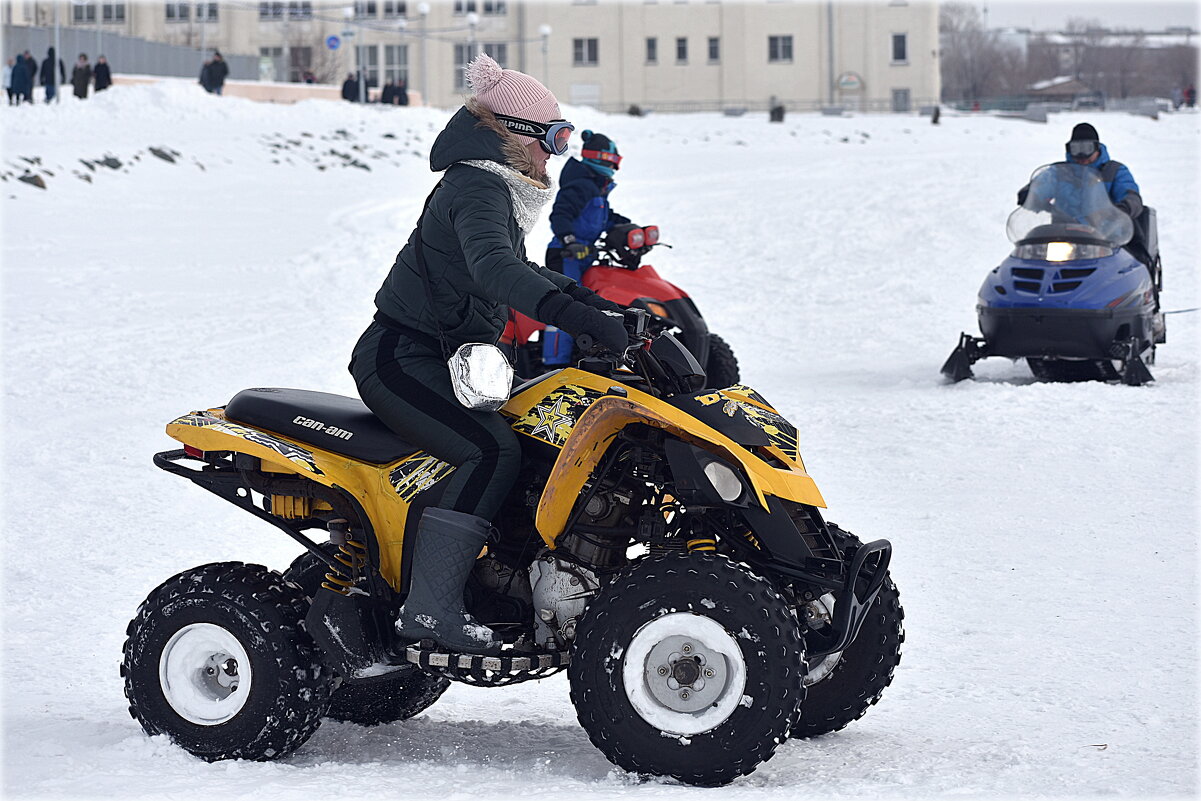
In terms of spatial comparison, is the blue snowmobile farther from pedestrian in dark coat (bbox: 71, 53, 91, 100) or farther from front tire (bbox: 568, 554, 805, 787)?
pedestrian in dark coat (bbox: 71, 53, 91, 100)

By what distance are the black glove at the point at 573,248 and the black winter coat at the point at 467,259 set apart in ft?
18.6

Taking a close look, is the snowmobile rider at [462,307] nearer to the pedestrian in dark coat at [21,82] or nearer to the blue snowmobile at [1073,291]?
the blue snowmobile at [1073,291]

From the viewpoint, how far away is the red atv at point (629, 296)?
1043 centimetres

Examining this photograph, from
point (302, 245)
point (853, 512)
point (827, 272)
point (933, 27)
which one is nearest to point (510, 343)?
point (853, 512)

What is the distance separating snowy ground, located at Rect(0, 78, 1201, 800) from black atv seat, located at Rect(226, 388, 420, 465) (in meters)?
0.97

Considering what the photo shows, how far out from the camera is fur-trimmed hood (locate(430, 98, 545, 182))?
461 cm

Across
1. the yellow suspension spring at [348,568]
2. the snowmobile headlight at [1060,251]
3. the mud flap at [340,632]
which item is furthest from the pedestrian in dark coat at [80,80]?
the mud flap at [340,632]

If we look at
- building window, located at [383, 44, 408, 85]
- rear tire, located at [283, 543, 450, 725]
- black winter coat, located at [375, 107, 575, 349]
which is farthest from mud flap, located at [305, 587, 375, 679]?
building window, located at [383, 44, 408, 85]

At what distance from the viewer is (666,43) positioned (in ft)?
264

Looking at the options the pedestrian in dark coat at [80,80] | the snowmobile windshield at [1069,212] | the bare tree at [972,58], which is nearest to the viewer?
the snowmobile windshield at [1069,212]

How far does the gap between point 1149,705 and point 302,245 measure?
17.3 meters

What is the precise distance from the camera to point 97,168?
25.6m

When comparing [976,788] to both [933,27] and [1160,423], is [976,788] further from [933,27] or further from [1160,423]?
A: [933,27]

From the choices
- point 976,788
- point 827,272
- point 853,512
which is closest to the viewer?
point 976,788
